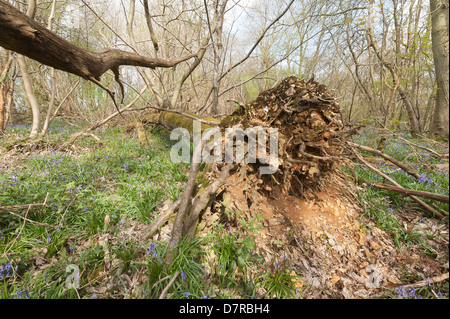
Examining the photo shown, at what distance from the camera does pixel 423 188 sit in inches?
89.7

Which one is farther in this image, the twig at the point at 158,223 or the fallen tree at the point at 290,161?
the fallen tree at the point at 290,161

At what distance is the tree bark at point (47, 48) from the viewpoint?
119 centimetres

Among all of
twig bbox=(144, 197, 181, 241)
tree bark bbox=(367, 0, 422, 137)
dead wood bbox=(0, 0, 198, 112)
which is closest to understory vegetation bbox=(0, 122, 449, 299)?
twig bbox=(144, 197, 181, 241)

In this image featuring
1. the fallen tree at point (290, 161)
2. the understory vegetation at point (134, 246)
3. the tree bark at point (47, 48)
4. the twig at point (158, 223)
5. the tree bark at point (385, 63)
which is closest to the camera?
the tree bark at point (47, 48)

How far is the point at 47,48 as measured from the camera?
53.6 inches

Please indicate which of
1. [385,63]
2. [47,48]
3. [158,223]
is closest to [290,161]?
[158,223]

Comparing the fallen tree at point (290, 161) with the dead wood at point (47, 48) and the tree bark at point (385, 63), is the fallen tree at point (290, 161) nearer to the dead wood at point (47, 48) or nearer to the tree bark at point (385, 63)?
the dead wood at point (47, 48)

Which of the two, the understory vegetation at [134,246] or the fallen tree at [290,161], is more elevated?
the fallen tree at [290,161]

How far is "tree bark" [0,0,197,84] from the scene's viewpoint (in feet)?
3.92

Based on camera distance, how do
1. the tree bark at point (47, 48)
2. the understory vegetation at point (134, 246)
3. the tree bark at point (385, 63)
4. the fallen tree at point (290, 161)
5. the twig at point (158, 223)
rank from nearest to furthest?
the tree bark at point (47, 48) < the understory vegetation at point (134, 246) < the twig at point (158, 223) < the fallen tree at point (290, 161) < the tree bark at point (385, 63)

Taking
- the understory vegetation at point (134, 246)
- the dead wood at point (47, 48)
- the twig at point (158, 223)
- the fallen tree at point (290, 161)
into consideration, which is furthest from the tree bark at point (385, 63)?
the dead wood at point (47, 48)

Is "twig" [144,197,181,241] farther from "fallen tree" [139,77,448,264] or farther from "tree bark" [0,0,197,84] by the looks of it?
"tree bark" [0,0,197,84]

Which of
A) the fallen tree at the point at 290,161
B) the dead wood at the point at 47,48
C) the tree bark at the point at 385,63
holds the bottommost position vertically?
the fallen tree at the point at 290,161

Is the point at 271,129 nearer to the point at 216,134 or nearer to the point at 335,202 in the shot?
the point at 216,134
